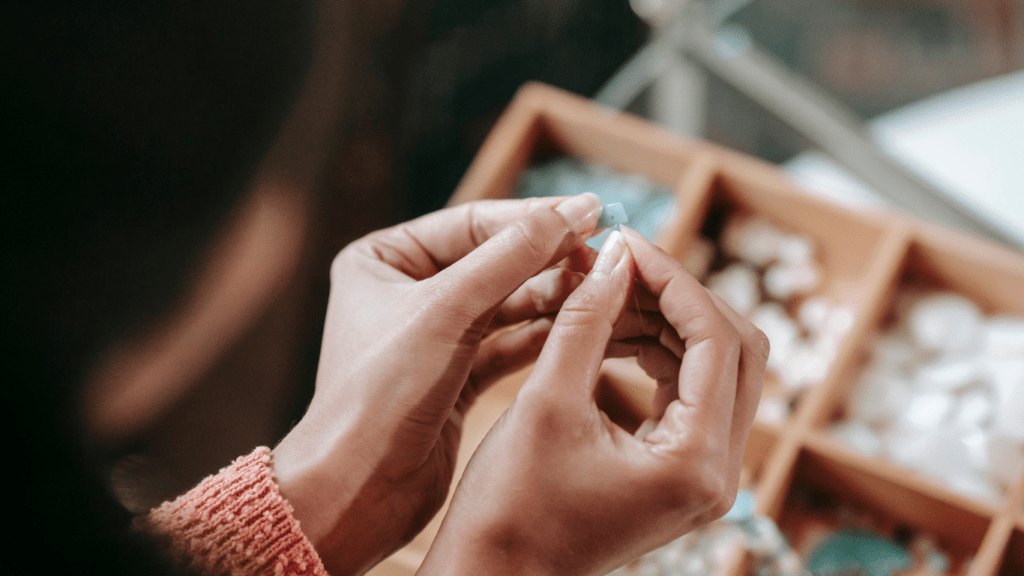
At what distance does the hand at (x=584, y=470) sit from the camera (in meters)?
0.50

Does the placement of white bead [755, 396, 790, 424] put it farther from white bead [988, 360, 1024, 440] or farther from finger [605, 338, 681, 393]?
finger [605, 338, 681, 393]

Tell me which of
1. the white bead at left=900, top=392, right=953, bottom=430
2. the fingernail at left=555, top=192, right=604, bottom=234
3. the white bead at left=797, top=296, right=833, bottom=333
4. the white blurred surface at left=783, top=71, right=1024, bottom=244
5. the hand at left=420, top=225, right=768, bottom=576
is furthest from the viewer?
the white blurred surface at left=783, top=71, right=1024, bottom=244

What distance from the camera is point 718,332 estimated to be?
1.77ft

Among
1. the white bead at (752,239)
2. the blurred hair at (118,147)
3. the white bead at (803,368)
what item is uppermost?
the blurred hair at (118,147)

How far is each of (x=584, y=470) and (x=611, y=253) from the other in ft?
0.63

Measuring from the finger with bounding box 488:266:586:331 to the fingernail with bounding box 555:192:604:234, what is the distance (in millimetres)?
67

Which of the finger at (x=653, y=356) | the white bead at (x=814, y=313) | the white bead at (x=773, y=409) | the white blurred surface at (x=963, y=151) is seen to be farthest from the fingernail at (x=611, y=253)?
the white blurred surface at (x=963, y=151)

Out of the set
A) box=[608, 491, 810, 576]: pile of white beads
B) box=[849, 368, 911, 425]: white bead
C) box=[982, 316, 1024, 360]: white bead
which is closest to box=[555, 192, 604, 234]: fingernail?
box=[608, 491, 810, 576]: pile of white beads

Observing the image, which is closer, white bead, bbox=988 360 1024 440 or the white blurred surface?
white bead, bbox=988 360 1024 440

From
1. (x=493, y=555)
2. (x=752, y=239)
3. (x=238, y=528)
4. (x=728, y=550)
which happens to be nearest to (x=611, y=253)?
(x=493, y=555)

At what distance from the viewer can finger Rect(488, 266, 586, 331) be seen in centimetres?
68

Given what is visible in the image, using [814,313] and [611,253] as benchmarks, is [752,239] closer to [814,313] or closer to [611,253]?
[814,313]

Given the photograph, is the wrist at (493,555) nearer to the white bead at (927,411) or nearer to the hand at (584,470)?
the hand at (584,470)

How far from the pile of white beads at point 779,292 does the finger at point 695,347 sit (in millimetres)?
525
